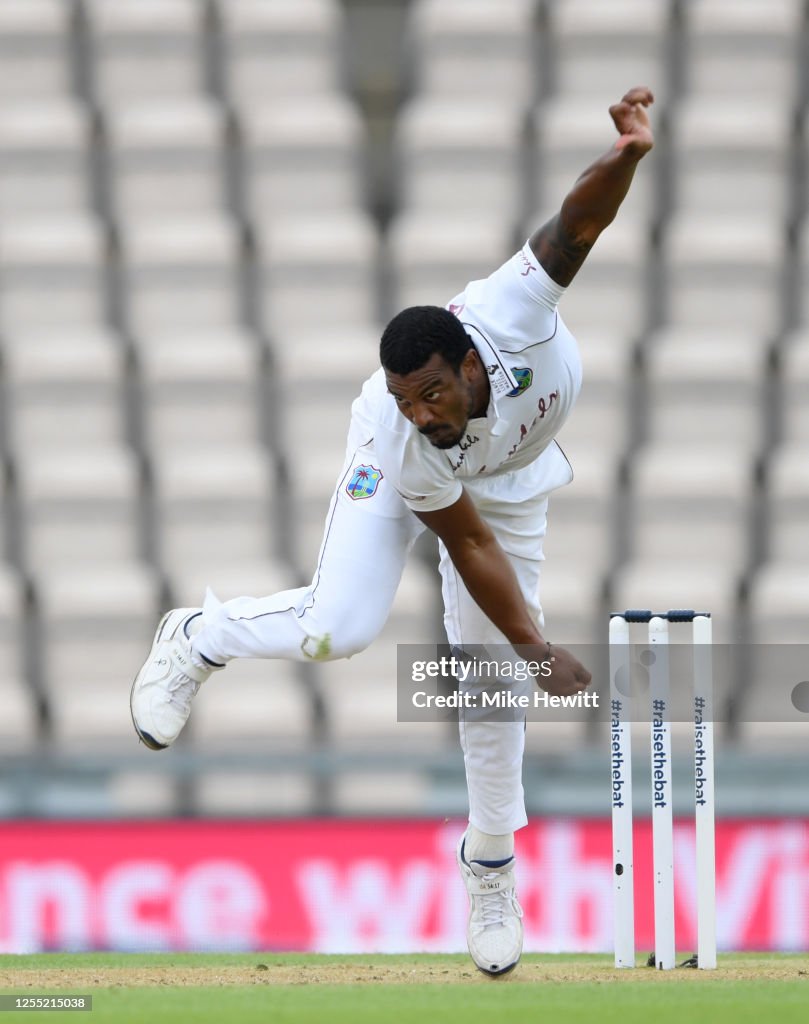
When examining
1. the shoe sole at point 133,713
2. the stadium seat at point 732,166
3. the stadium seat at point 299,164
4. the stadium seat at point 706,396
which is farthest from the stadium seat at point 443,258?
the shoe sole at point 133,713

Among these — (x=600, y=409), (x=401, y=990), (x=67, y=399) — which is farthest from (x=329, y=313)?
(x=401, y=990)

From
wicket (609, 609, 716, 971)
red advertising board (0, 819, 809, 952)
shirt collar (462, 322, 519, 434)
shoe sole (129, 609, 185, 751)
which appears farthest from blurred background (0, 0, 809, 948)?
shirt collar (462, 322, 519, 434)

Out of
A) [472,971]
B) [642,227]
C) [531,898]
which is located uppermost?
[642,227]

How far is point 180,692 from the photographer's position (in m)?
3.89

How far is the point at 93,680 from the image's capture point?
7.01m

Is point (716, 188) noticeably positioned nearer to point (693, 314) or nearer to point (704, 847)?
point (693, 314)

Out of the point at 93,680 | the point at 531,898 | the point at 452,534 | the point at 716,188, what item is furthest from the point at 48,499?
the point at 452,534

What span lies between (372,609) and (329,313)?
173 inches

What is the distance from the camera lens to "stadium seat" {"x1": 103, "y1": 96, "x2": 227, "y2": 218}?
813 centimetres

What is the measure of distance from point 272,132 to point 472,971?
5.12 m

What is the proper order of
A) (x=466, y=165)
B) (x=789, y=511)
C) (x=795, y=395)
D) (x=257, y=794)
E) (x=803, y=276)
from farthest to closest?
(x=466, y=165)
(x=803, y=276)
(x=795, y=395)
(x=789, y=511)
(x=257, y=794)

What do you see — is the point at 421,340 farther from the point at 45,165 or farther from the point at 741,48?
the point at 741,48

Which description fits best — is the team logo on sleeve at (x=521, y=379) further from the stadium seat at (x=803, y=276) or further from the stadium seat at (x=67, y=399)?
the stadium seat at (x=803, y=276)

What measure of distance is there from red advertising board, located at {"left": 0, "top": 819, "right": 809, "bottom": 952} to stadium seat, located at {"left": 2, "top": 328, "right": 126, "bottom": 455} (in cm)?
245
